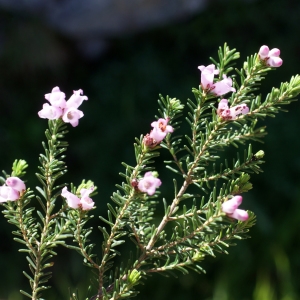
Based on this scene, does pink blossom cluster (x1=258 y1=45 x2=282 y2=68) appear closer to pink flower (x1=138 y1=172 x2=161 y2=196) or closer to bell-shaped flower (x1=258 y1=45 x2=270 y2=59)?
bell-shaped flower (x1=258 y1=45 x2=270 y2=59)

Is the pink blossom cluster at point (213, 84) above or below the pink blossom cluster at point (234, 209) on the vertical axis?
above

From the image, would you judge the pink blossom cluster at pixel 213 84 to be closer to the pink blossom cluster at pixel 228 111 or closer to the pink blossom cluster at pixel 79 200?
the pink blossom cluster at pixel 228 111

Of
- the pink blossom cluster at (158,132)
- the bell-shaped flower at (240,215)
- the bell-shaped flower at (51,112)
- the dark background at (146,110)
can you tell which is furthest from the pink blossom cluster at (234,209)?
the dark background at (146,110)

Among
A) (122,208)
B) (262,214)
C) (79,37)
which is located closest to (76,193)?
(122,208)

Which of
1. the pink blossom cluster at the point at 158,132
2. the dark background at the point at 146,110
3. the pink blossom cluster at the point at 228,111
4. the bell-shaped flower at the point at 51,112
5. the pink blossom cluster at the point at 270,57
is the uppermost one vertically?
the dark background at the point at 146,110

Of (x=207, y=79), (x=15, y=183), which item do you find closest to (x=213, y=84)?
(x=207, y=79)

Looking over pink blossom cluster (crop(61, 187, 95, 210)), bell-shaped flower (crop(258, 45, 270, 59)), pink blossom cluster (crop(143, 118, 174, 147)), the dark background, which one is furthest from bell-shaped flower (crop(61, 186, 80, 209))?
the dark background

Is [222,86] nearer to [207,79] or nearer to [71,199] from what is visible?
[207,79]
